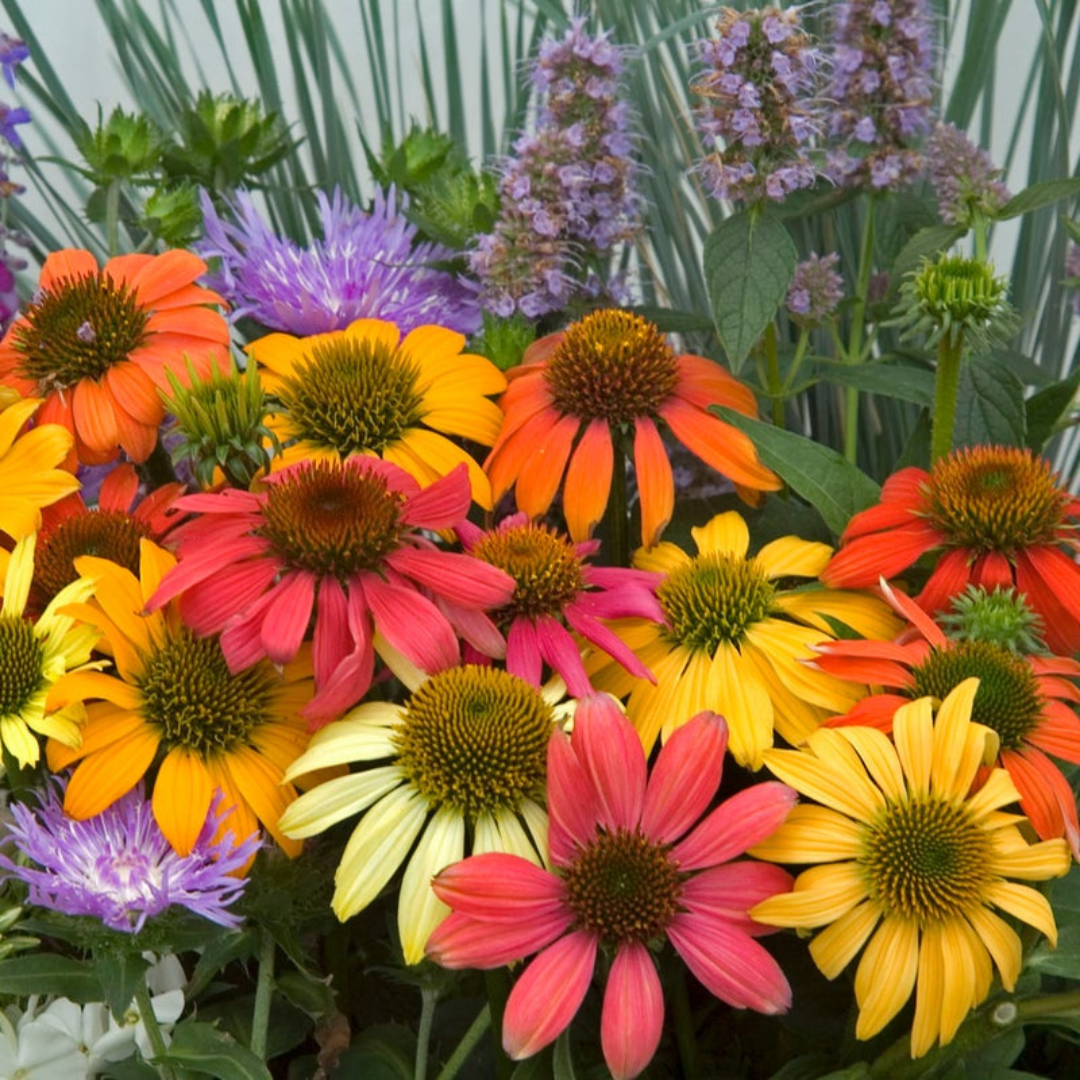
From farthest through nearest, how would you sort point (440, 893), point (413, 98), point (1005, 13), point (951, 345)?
point (413, 98), point (1005, 13), point (951, 345), point (440, 893)

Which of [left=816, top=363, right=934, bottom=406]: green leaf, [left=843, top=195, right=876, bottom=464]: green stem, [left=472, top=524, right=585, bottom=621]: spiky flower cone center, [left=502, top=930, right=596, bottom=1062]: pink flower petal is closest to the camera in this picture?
[left=502, top=930, right=596, bottom=1062]: pink flower petal

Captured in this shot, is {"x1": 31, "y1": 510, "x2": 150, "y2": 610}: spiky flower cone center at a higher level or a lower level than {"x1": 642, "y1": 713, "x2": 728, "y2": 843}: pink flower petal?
higher

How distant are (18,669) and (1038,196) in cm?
45

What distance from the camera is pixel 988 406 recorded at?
69 cm

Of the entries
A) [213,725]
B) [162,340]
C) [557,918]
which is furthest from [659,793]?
[162,340]

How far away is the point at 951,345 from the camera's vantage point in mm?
586

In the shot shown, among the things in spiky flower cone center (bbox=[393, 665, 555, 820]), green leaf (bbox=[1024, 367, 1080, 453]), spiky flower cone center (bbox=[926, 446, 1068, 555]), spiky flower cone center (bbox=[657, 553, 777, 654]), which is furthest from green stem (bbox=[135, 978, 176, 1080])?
green leaf (bbox=[1024, 367, 1080, 453])

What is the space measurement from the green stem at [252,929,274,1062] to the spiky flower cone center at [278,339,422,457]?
0.19 metres

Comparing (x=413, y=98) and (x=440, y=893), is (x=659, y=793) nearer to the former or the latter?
(x=440, y=893)

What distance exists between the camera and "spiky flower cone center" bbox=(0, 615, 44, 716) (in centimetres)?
52

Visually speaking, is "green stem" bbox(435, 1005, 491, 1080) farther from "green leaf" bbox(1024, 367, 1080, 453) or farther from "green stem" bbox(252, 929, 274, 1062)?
"green leaf" bbox(1024, 367, 1080, 453)

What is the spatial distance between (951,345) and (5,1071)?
0.40 meters

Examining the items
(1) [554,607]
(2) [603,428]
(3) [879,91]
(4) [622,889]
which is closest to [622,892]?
(4) [622,889]

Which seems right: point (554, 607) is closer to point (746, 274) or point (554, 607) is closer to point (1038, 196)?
point (746, 274)
